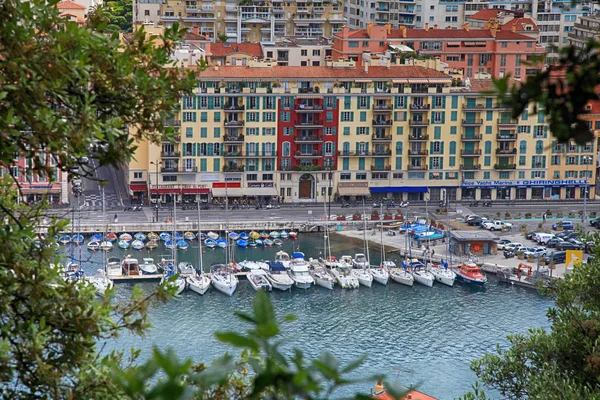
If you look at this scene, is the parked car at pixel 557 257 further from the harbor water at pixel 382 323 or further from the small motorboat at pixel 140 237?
the small motorboat at pixel 140 237

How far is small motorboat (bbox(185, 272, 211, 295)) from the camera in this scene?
138 feet

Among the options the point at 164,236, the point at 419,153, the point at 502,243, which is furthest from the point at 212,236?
the point at 502,243

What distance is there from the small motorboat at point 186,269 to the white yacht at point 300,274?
3.55 meters

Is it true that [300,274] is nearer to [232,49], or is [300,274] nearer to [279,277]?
[279,277]

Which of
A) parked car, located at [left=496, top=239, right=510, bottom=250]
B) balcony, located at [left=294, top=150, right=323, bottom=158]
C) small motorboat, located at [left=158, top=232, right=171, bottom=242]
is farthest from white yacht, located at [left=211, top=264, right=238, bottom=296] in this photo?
parked car, located at [left=496, top=239, right=510, bottom=250]

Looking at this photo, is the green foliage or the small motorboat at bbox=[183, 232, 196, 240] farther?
the small motorboat at bbox=[183, 232, 196, 240]

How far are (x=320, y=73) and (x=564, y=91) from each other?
49962 mm

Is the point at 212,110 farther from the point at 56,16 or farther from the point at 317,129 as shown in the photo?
the point at 56,16

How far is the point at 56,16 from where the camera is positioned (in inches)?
316

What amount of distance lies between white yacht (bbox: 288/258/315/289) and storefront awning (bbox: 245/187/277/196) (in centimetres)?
956

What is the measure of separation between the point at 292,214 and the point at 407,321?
1445cm

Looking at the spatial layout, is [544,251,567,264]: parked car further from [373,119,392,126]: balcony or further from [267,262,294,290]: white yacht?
[373,119,392,126]: balcony

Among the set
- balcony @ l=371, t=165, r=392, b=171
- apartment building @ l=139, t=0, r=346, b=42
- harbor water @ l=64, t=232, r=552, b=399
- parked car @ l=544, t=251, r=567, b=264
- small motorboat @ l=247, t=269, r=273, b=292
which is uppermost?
apartment building @ l=139, t=0, r=346, b=42

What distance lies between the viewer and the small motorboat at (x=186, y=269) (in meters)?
43.7
